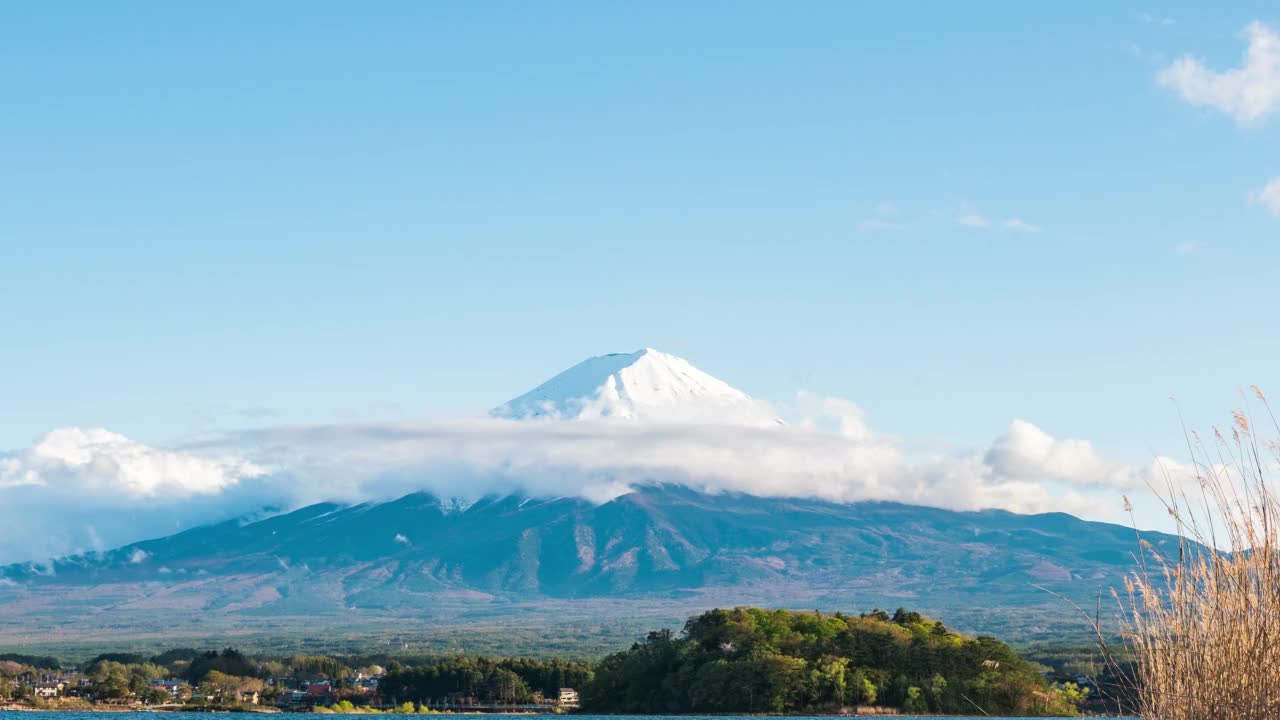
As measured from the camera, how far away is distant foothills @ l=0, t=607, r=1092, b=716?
90.2 m

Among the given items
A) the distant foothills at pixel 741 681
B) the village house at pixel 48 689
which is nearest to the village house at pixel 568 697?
→ the distant foothills at pixel 741 681

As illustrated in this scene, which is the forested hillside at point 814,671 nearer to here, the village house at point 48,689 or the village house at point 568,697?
the village house at point 568,697

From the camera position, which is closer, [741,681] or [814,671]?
[741,681]

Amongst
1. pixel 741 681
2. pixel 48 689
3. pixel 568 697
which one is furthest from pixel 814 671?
pixel 48 689

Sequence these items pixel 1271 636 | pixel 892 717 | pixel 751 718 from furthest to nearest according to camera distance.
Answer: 1. pixel 892 717
2. pixel 751 718
3. pixel 1271 636

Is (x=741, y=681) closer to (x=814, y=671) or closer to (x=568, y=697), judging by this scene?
(x=814, y=671)

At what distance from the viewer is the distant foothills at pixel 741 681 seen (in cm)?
9019

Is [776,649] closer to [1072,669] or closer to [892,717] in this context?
[892,717]

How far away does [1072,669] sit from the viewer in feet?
454

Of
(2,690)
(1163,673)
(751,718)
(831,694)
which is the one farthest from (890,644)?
(1163,673)

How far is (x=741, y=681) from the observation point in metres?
89.6

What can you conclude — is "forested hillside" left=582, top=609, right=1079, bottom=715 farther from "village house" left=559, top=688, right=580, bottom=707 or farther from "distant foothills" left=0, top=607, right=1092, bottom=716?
"village house" left=559, top=688, right=580, bottom=707

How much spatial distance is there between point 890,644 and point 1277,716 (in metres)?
81.2

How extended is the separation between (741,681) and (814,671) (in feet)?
13.3
